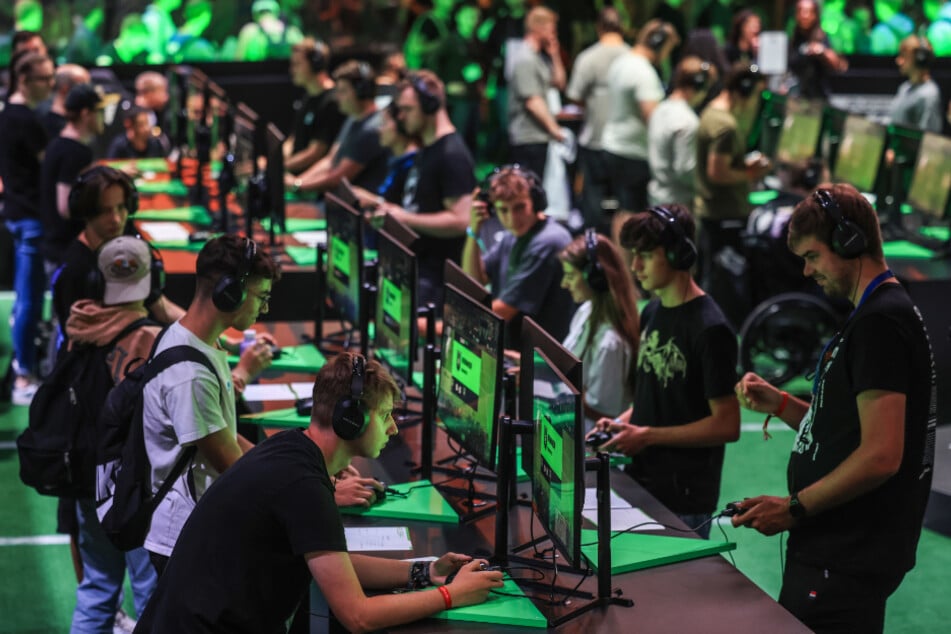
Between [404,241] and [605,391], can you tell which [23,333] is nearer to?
[404,241]

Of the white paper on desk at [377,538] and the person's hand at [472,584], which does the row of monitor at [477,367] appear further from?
the white paper on desk at [377,538]

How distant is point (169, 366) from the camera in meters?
3.61

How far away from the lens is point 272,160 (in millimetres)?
6875

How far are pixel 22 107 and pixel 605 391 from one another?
14.8 feet

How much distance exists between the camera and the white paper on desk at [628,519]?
3814mm

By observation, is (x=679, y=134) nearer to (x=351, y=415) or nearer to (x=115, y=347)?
(x=115, y=347)

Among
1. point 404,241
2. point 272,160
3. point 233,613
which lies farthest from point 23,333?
point 233,613

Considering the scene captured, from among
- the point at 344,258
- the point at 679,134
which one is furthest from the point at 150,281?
the point at 679,134

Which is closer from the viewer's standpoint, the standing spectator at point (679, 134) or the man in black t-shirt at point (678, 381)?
the man in black t-shirt at point (678, 381)

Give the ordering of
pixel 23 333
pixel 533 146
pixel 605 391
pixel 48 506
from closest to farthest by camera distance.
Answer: pixel 605 391 < pixel 48 506 < pixel 23 333 < pixel 533 146

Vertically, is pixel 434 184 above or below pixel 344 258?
above

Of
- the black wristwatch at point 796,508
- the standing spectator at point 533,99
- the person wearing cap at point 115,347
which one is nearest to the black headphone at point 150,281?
the person wearing cap at point 115,347

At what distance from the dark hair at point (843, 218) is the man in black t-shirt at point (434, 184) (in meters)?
3.24

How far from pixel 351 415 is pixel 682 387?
142 cm
